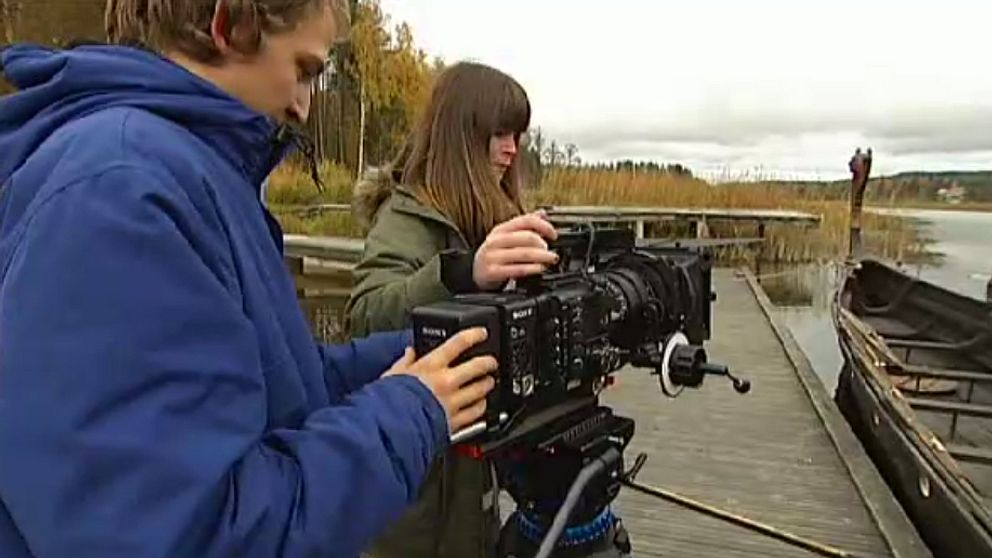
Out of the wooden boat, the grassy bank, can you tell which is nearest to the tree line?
the grassy bank

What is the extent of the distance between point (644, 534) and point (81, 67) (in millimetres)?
3378

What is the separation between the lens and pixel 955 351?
8.18 metres

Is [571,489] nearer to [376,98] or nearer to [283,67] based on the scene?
[283,67]

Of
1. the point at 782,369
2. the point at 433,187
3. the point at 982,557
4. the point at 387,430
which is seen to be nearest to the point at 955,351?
the point at 782,369

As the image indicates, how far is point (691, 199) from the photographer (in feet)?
62.6

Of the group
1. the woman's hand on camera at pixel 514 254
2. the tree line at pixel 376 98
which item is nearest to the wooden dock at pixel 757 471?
the woman's hand on camera at pixel 514 254

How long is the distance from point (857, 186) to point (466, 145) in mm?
12020

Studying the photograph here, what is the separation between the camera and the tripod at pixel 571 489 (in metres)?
1.59

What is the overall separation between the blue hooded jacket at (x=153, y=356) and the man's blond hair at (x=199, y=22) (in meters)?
0.04

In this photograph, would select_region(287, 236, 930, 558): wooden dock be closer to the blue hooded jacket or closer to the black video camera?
the black video camera

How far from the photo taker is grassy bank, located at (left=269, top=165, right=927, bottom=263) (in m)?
17.0

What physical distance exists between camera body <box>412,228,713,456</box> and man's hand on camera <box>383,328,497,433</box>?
0.05 feet

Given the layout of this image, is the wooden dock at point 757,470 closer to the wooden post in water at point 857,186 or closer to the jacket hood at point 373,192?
the jacket hood at point 373,192

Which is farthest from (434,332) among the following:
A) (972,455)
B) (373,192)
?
(972,455)
